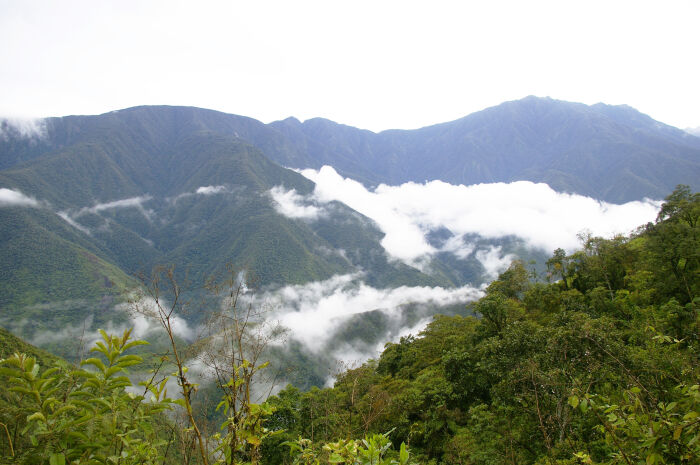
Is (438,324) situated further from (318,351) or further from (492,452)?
(318,351)

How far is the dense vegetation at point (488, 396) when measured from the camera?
80.8 inches

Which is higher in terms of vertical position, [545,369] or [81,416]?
[81,416]

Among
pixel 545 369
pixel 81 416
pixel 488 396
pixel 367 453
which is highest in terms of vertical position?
pixel 81 416

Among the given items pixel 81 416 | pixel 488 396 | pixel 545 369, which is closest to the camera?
pixel 81 416

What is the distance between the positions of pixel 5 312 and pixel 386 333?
139162mm

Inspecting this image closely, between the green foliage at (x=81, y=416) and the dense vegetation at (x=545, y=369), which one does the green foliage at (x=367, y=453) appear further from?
the dense vegetation at (x=545, y=369)

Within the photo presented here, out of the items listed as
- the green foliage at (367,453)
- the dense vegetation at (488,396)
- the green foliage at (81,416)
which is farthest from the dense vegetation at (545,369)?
the green foliage at (81,416)

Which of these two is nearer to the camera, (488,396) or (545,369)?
(545,369)

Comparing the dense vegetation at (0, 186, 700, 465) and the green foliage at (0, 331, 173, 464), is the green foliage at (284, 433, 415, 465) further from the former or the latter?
the green foliage at (0, 331, 173, 464)

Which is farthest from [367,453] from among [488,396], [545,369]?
[488,396]

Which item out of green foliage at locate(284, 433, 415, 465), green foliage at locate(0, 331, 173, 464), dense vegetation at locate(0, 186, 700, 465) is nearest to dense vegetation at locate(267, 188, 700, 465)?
dense vegetation at locate(0, 186, 700, 465)

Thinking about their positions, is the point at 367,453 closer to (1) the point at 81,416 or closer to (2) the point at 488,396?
(1) the point at 81,416

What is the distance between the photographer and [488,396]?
20.1 meters

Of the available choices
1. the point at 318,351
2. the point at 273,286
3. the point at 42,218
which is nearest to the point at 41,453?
the point at 318,351
